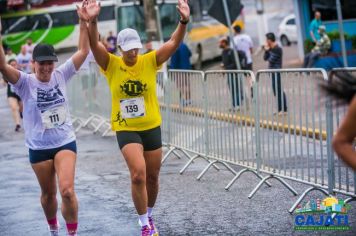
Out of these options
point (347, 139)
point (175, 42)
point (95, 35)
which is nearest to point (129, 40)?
point (95, 35)

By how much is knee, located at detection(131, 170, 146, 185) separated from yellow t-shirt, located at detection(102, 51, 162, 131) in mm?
470

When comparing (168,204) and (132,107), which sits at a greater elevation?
(132,107)

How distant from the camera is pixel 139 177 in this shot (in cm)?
754

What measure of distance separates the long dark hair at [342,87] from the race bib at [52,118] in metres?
3.61

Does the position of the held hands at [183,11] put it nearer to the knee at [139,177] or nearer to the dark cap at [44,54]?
the dark cap at [44,54]

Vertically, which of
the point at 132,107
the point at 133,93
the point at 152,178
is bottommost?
the point at 152,178

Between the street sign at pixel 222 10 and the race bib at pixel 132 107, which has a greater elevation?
the street sign at pixel 222 10

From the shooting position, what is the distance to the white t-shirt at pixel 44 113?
7.33m

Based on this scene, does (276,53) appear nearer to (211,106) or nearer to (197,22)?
(211,106)

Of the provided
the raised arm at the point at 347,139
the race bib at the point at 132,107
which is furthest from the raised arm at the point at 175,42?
the raised arm at the point at 347,139

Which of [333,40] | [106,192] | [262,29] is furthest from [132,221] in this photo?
[262,29]

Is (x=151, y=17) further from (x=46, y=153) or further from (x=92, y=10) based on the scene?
(x=46, y=153)

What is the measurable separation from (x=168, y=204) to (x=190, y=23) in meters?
24.9

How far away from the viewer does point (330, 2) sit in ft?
98.4
